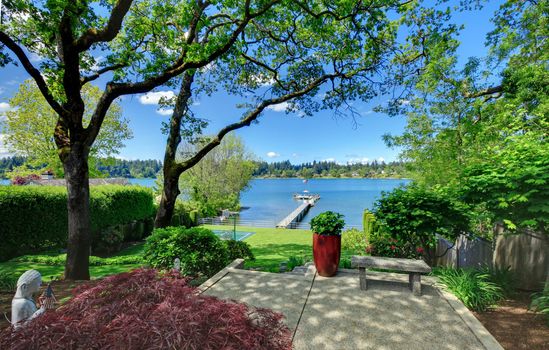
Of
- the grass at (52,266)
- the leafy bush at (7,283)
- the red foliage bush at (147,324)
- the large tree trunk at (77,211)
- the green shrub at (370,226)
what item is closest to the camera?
the red foliage bush at (147,324)

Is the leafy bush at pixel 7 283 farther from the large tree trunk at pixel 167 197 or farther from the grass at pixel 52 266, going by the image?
the large tree trunk at pixel 167 197

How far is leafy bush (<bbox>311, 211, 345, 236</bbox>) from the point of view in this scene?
579 centimetres

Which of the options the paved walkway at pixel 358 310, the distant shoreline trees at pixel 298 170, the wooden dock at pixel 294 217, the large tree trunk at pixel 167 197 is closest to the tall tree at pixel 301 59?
the large tree trunk at pixel 167 197

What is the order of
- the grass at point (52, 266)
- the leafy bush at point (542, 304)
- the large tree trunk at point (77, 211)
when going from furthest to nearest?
the grass at point (52, 266) → the large tree trunk at point (77, 211) → the leafy bush at point (542, 304)

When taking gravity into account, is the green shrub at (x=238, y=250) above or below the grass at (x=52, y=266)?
above

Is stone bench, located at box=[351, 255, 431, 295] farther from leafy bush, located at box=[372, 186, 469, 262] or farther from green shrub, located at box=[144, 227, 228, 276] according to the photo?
green shrub, located at box=[144, 227, 228, 276]

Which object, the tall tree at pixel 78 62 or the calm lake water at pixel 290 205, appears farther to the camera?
the calm lake water at pixel 290 205

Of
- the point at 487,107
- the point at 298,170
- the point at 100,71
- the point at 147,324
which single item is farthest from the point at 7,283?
the point at 298,170

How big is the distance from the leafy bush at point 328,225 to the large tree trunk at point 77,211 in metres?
5.94

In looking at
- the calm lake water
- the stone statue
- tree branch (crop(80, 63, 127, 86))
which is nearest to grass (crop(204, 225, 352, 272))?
the calm lake water

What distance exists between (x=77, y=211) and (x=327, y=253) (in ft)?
20.9

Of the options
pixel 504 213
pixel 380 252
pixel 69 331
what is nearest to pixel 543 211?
pixel 504 213

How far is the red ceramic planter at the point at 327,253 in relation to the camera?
5.71m

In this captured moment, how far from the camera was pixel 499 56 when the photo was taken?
429 inches
